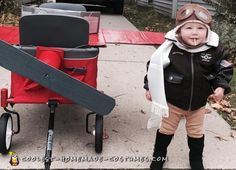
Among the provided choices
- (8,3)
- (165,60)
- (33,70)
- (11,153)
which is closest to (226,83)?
(165,60)

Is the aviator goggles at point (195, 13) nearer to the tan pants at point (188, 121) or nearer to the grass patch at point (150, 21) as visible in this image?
the tan pants at point (188, 121)

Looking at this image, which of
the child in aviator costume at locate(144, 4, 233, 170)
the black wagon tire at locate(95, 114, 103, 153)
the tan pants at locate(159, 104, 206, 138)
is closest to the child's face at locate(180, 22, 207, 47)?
the child in aviator costume at locate(144, 4, 233, 170)

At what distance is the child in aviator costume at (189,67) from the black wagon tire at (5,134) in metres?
1.22

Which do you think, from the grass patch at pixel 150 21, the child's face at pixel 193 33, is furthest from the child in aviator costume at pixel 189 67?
the grass patch at pixel 150 21

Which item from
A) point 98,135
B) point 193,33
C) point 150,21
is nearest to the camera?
point 193,33

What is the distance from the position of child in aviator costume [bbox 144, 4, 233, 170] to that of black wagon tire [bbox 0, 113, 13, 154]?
1.22 metres

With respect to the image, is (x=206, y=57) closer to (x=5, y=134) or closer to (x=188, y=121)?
(x=188, y=121)

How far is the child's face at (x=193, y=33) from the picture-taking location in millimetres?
3051

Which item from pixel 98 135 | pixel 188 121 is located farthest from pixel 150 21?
pixel 188 121

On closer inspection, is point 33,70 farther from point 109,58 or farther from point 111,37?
point 109,58

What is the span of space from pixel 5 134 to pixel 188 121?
145 cm

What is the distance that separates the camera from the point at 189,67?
309cm

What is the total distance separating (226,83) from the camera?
10.1ft

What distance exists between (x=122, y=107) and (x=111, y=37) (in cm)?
91
